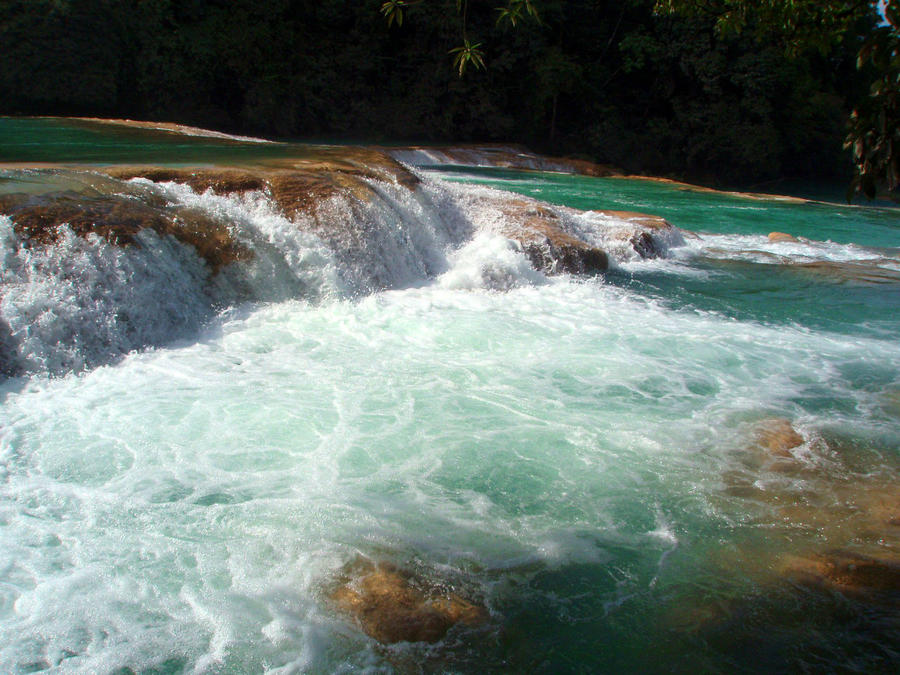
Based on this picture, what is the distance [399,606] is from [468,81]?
22.1 meters

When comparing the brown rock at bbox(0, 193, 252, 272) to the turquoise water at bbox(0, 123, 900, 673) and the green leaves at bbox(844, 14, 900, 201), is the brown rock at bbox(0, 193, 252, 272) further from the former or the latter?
the green leaves at bbox(844, 14, 900, 201)

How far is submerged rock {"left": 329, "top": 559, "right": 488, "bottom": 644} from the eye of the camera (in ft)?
7.95

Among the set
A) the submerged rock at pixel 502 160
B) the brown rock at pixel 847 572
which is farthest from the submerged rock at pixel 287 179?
the submerged rock at pixel 502 160

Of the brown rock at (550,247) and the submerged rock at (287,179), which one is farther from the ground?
the submerged rock at (287,179)

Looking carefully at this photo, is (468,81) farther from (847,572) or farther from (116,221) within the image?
(847,572)

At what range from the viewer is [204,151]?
31.4 ft

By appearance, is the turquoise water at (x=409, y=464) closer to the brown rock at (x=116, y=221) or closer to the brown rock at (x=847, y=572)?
the brown rock at (x=847, y=572)

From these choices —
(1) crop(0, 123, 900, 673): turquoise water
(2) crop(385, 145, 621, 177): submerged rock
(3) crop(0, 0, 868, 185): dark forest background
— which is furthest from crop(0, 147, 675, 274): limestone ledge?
(3) crop(0, 0, 868, 185): dark forest background

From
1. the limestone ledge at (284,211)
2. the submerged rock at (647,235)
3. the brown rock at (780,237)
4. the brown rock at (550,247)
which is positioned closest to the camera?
the limestone ledge at (284,211)

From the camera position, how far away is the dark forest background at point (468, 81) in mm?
19641

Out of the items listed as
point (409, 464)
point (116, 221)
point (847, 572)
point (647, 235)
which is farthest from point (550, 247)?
point (847, 572)

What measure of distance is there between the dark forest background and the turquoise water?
16.0 m

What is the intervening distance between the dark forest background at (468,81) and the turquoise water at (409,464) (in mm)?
16029

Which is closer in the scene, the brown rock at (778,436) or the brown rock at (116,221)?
the brown rock at (778,436)
